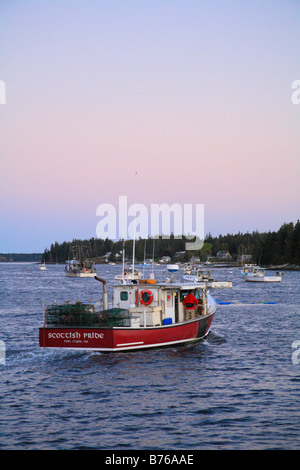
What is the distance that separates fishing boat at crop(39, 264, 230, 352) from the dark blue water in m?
0.92

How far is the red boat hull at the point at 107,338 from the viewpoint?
28031 mm

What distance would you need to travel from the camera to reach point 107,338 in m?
28.3

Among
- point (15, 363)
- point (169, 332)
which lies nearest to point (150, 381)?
point (169, 332)

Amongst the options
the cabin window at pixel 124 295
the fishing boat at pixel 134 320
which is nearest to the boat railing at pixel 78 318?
the fishing boat at pixel 134 320

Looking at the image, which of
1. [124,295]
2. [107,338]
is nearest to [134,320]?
[107,338]

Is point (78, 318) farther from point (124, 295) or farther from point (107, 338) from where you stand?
point (124, 295)

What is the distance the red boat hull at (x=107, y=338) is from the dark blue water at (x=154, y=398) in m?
0.71

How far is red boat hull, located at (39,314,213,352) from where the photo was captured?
1104 inches

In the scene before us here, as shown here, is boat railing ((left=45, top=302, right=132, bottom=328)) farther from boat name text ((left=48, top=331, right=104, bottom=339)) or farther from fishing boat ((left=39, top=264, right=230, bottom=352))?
boat name text ((left=48, top=331, right=104, bottom=339))

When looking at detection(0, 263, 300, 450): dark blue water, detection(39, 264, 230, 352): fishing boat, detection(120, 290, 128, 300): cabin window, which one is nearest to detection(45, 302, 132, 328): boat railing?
detection(39, 264, 230, 352): fishing boat
